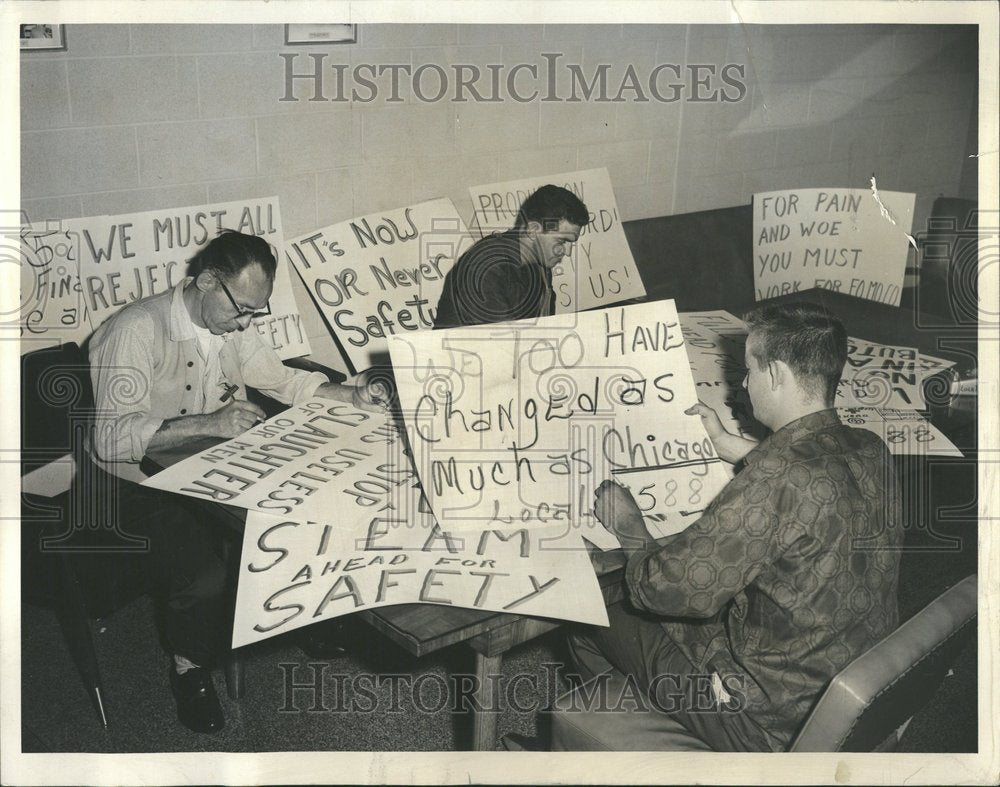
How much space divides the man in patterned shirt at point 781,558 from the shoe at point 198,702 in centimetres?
110

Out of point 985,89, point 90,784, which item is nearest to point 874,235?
point 985,89

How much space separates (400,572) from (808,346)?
925 mm

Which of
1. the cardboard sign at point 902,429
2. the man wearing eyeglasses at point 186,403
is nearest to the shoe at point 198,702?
the man wearing eyeglasses at point 186,403

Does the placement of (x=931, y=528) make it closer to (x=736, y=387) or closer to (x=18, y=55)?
(x=736, y=387)

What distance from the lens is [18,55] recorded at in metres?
2.00

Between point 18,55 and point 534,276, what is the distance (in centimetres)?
140

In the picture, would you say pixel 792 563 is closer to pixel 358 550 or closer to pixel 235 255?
pixel 358 550

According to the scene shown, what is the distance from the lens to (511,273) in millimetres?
2648

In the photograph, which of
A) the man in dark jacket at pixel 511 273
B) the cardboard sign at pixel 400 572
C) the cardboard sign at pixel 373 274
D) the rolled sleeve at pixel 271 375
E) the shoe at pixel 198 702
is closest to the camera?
the cardboard sign at pixel 400 572

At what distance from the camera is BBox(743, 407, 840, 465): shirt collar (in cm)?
180

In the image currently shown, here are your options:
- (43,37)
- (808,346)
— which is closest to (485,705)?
(808,346)

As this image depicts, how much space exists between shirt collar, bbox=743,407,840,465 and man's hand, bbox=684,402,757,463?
29 cm

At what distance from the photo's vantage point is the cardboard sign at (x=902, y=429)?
223cm
